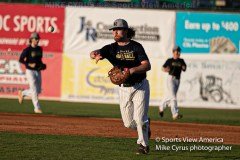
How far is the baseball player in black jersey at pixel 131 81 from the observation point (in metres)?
12.3

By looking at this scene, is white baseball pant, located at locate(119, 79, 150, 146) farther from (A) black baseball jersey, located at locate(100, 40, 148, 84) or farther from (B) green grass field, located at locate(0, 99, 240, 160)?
(B) green grass field, located at locate(0, 99, 240, 160)

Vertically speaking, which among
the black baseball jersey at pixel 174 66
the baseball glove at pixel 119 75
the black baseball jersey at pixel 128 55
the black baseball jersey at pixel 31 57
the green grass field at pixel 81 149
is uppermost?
the black baseball jersey at pixel 128 55

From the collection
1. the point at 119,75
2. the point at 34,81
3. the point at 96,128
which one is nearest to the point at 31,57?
the point at 34,81

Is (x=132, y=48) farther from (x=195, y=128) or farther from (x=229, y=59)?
(x=229, y=59)

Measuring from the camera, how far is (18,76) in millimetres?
30281

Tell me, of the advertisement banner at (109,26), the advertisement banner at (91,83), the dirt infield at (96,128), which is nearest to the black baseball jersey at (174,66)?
the dirt infield at (96,128)

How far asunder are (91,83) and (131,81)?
17.9m

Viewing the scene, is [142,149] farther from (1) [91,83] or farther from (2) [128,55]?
(1) [91,83]

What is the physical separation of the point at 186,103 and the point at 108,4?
5.67m

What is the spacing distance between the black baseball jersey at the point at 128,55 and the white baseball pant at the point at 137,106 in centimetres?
16

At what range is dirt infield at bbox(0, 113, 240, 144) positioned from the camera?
53.6 feet

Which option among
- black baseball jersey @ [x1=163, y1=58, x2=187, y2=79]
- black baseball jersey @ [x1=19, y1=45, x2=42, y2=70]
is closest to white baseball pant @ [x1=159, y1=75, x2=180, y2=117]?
black baseball jersey @ [x1=163, y1=58, x2=187, y2=79]

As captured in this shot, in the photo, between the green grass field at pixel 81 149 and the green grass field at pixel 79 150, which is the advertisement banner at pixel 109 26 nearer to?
the green grass field at pixel 81 149

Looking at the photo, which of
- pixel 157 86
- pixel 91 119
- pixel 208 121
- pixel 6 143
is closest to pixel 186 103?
pixel 157 86
